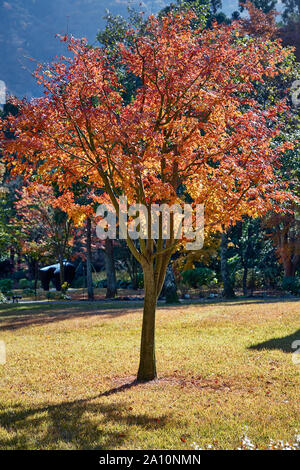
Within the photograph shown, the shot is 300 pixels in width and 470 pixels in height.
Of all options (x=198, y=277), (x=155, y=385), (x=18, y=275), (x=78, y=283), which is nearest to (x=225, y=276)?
(x=198, y=277)

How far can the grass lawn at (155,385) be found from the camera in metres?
5.25

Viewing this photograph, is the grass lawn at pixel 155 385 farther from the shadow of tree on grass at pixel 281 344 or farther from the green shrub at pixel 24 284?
the green shrub at pixel 24 284

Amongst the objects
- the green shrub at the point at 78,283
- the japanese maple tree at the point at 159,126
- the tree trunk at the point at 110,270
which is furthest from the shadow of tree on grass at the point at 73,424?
the green shrub at the point at 78,283

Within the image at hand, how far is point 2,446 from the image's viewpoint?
4965mm

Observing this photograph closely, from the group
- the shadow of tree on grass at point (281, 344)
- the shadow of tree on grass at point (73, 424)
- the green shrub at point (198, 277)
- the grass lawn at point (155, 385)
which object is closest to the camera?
the shadow of tree on grass at point (73, 424)

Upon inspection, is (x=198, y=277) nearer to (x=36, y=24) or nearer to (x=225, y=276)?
(x=225, y=276)

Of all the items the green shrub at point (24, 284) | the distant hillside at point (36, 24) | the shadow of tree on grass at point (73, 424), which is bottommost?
the shadow of tree on grass at point (73, 424)

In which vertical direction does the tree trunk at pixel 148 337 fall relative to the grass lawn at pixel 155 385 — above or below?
above

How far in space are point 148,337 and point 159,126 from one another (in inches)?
142

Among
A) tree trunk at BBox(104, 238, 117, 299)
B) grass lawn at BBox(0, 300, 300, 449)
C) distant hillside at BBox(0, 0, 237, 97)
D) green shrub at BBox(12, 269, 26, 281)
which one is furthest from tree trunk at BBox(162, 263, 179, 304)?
distant hillside at BBox(0, 0, 237, 97)

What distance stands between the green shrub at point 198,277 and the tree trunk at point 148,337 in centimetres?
1869

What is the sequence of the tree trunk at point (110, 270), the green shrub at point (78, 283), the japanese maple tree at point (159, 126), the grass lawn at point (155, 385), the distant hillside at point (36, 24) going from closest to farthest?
the grass lawn at point (155, 385), the japanese maple tree at point (159, 126), the tree trunk at point (110, 270), the green shrub at point (78, 283), the distant hillside at point (36, 24)

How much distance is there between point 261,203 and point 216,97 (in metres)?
1.90
